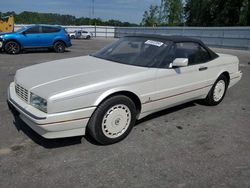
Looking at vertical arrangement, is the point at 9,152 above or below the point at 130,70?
below

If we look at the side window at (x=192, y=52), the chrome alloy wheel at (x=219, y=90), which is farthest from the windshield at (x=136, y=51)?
the chrome alloy wheel at (x=219, y=90)

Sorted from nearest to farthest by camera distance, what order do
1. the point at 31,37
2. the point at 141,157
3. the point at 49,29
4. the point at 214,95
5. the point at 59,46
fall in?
the point at 141,157 < the point at 214,95 < the point at 31,37 < the point at 49,29 < the point at 59,46

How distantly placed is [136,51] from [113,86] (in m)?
1.22

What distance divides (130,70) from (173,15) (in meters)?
57.3

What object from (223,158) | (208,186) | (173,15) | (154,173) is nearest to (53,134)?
(154,173)

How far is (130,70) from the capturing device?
3.82 m

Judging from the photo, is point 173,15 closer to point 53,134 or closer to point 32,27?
point 32,27

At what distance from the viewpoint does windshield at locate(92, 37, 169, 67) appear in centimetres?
415

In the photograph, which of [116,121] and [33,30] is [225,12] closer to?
[33,30]

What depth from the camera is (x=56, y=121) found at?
307cm

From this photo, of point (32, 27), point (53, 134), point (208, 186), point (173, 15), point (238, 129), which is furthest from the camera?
point (173, 15)

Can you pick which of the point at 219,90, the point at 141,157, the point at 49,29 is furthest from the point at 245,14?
the point at 141,157

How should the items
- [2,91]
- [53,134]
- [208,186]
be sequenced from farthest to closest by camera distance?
[2,91], [53,134], [208,186]

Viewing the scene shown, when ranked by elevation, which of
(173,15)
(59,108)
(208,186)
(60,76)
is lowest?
(208,186)
